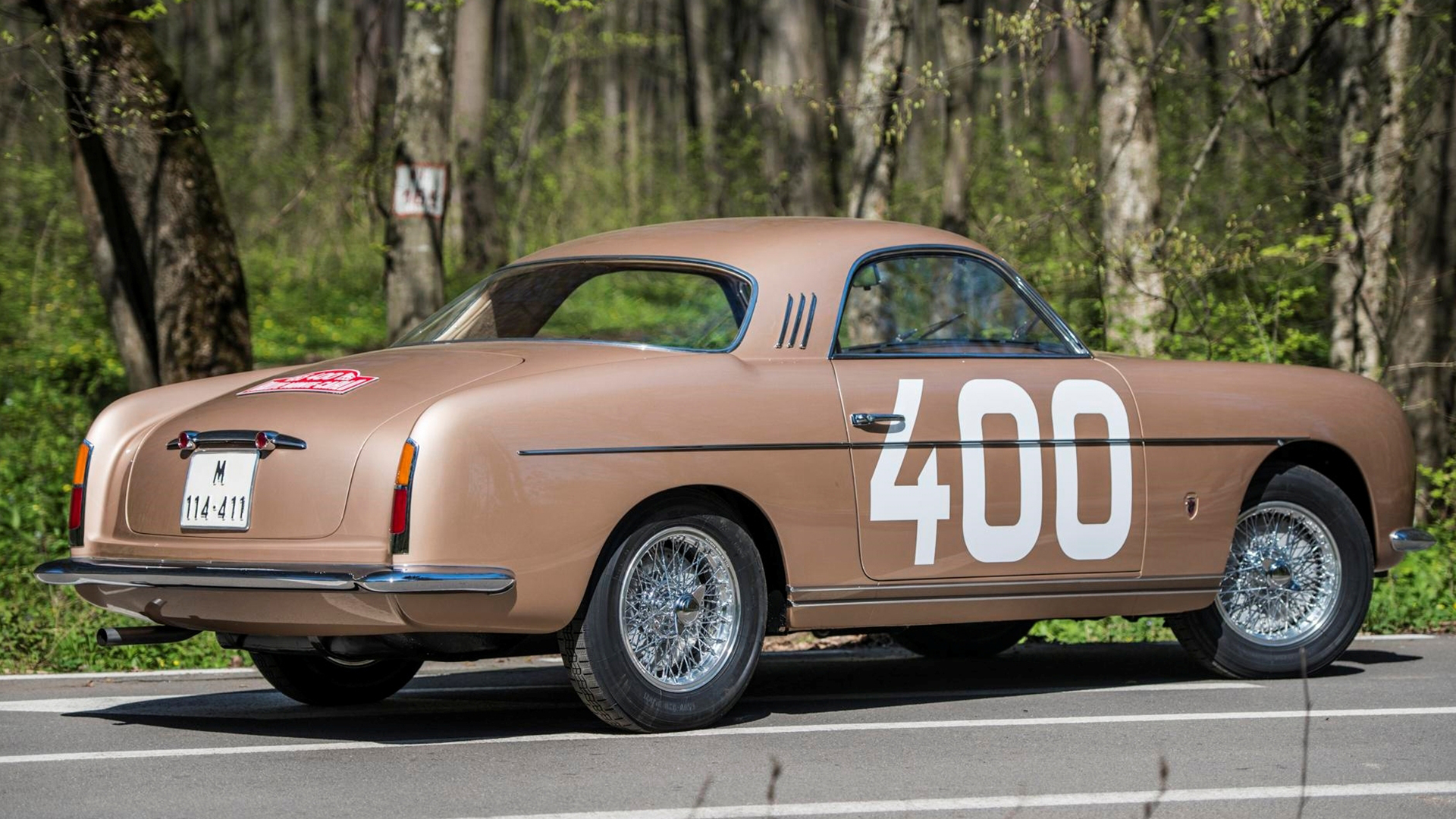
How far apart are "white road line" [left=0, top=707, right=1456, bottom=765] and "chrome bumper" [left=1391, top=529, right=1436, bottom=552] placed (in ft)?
3.53

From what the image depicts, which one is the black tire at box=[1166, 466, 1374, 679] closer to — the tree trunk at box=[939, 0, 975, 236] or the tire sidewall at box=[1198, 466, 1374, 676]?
the tire sidewall at box=[1198, 466, 1374, 676]

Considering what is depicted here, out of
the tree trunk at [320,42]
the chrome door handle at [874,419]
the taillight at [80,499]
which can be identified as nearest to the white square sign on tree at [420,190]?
the taillight at [80,499]

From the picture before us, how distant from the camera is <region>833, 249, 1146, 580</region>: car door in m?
6.11

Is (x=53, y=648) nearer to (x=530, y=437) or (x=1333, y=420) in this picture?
(x=530, y=437)

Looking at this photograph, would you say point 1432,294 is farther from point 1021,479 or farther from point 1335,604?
point 1021,479

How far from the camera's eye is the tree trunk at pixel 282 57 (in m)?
37.9

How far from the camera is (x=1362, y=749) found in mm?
5570

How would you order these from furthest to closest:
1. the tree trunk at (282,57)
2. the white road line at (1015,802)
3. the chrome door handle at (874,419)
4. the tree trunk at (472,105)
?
1. the tree trunk at (282,57)
2. the tree trunk at (472,105)
3. the chrome door handle at (874,419)
4. the white road line at (1015,802)

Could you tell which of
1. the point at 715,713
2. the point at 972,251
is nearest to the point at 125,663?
the point at 715,713

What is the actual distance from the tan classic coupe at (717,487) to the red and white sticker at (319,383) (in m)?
0.02

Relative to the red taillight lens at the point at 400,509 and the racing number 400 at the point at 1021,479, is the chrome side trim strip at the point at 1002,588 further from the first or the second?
the red taillight lens at the point at 400,509

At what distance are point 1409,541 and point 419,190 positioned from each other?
6865mm

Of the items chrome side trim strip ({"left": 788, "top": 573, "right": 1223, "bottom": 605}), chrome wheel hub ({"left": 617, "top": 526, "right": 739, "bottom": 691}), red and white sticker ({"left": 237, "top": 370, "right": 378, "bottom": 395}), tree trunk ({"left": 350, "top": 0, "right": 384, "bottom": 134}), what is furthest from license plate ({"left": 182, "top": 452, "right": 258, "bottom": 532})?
tree trunk ({"left": 350, "top": 0, "right": 384, "bottom": 134})

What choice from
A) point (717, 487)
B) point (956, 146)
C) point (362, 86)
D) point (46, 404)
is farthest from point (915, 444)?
point (956, 146)
